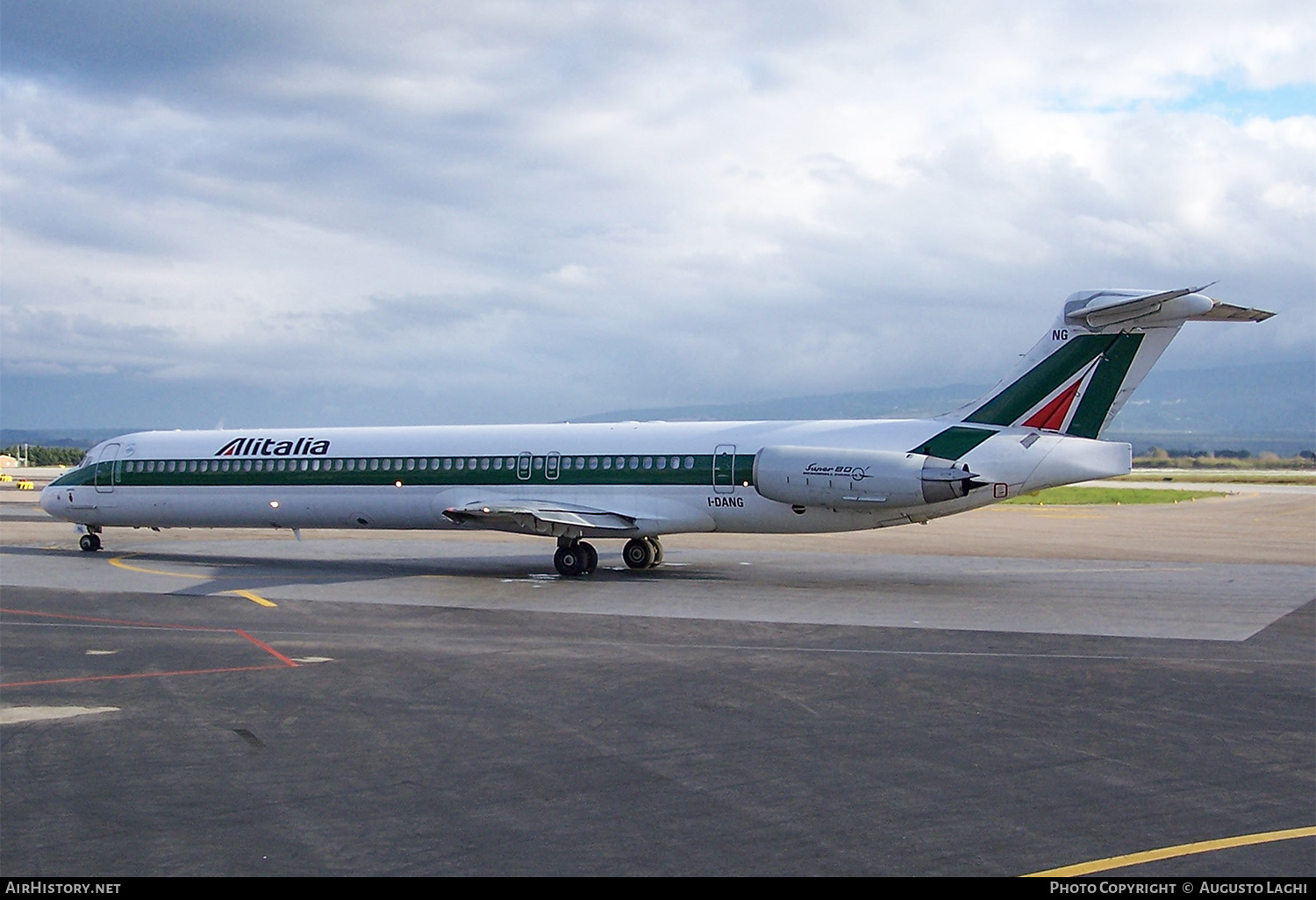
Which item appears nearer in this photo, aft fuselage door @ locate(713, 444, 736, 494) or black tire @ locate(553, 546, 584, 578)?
aft fuselage door @ locate(713, 444, 736, 494)

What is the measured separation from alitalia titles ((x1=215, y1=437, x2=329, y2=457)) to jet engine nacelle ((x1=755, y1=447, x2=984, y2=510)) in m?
11.0

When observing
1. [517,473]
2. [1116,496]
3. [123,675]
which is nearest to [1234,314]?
[517,473]

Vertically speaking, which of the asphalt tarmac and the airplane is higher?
the airplane

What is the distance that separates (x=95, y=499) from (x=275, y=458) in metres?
5.44

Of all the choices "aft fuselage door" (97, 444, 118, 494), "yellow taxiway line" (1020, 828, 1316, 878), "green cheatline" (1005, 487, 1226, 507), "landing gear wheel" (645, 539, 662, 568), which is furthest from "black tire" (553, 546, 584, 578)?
"green cheatline" (1005, 487, 1226, 507)

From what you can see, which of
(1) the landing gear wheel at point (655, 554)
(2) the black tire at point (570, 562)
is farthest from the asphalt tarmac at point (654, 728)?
(1) the landing gear wheel at point (655, 554)

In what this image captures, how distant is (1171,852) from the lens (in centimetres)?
731

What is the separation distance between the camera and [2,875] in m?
6.91

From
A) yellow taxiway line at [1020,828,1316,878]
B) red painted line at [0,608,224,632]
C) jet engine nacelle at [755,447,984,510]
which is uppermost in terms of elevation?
jet engine nacelle at [755,447,984,510]

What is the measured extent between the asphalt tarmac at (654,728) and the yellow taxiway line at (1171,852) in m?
0.08

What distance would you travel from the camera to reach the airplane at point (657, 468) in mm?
20719

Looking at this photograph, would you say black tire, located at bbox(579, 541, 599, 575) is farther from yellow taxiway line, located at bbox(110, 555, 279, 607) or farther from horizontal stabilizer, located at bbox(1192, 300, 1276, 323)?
horizontal stabilizer, located at bbox(1192, 300, 1276, 323)

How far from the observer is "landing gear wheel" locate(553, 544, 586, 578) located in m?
23.8
